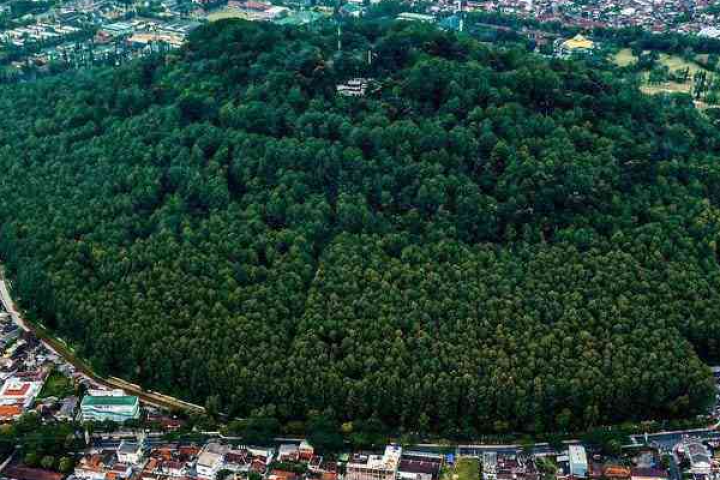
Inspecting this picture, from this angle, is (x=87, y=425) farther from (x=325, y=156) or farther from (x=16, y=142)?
(x=16, y=142)

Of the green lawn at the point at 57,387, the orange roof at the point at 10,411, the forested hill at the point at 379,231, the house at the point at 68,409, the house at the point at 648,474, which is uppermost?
the forested hill at the point at 379,231

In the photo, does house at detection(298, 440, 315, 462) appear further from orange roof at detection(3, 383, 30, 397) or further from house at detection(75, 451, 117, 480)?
orange roof at detection(3, 383, 30, 397)

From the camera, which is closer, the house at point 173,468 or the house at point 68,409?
the house at point 173,468

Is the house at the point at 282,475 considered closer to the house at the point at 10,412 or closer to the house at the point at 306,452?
the house at the point at 306,452

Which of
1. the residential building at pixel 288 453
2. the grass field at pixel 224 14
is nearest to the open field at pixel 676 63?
the grass field at pixel 224 14

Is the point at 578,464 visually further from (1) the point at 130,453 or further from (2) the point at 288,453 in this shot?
(1) the point at 130,453

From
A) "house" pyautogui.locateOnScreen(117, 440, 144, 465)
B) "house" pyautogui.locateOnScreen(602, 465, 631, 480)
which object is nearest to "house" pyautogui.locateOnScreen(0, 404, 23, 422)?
"house" pyautogui.locateOnScreen(117, 440, 144, 465)
